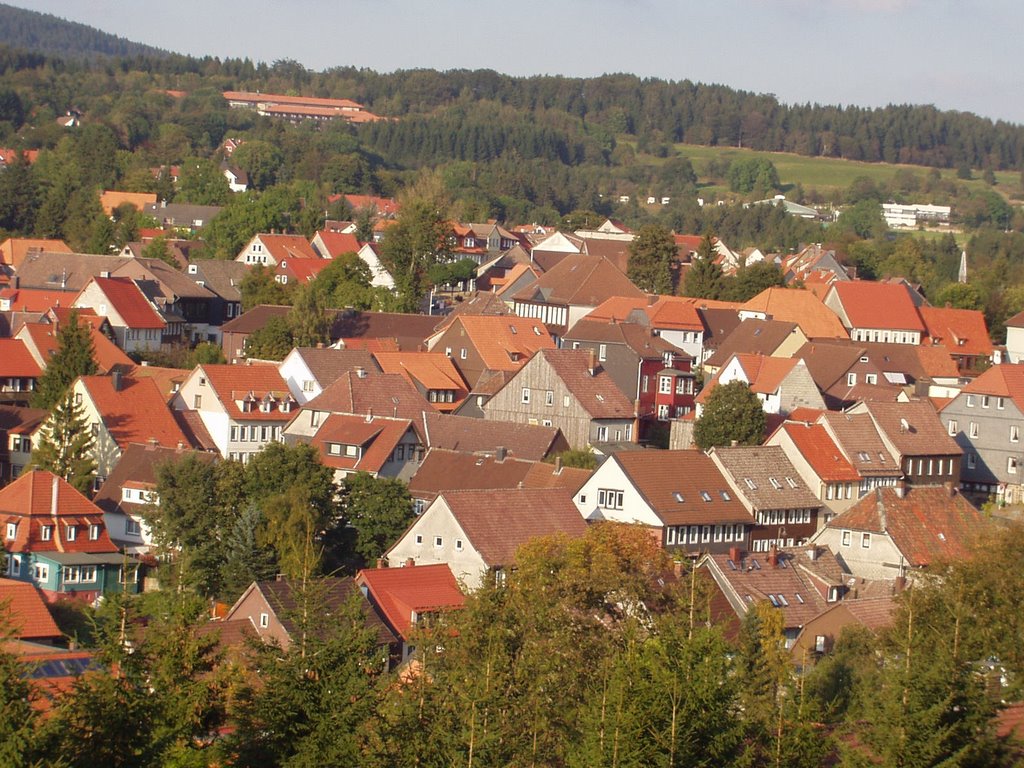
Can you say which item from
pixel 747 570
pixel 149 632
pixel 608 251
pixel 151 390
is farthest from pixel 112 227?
pixel 149 632

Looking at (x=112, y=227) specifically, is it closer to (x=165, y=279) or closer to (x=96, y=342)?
(x=165, y=279)

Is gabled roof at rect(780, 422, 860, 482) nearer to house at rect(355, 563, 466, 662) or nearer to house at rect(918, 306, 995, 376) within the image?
house at rect(355, 563, 466, 662)

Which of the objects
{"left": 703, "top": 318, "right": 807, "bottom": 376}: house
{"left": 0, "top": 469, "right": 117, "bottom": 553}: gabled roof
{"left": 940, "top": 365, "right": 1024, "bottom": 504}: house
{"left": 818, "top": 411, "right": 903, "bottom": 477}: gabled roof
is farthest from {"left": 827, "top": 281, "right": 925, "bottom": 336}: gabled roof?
{"left": 0, "top": 469, "right": 117, "bottom": 553}: gabled roof

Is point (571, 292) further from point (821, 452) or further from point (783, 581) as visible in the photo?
point (783, 581)

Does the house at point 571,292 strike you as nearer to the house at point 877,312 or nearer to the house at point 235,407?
the house at point 877,312

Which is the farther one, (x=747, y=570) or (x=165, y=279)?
(x=165, y=279)

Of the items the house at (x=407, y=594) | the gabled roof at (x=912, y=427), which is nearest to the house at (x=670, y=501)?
the house at (x=407, y=594)
